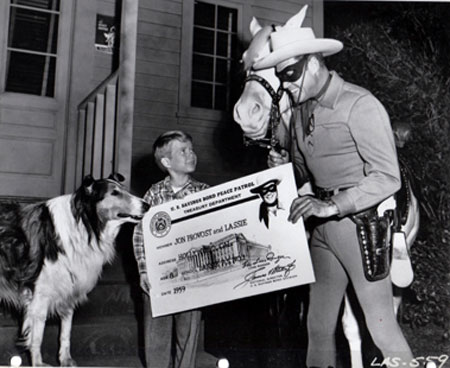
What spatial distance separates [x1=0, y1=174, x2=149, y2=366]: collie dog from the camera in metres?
1.62

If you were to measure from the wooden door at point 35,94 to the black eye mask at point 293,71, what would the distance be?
107cm

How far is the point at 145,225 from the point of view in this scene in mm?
1621

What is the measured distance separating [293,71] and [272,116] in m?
0.17

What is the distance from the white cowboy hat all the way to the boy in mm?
386

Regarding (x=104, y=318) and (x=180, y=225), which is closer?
(x=180, y=225)

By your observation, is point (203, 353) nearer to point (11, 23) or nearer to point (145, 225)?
point (145, 225)

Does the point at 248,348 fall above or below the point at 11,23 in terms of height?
below

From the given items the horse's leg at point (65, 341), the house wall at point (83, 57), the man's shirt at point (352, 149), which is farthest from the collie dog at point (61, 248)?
the man's shirt at point (352, 149)

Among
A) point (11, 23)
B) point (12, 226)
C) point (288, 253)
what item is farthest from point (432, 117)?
point (11, 23)

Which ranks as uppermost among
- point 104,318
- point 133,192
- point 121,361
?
point 133,192

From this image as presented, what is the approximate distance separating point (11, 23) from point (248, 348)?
5.46ft

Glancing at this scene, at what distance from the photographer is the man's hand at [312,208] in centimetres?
141
